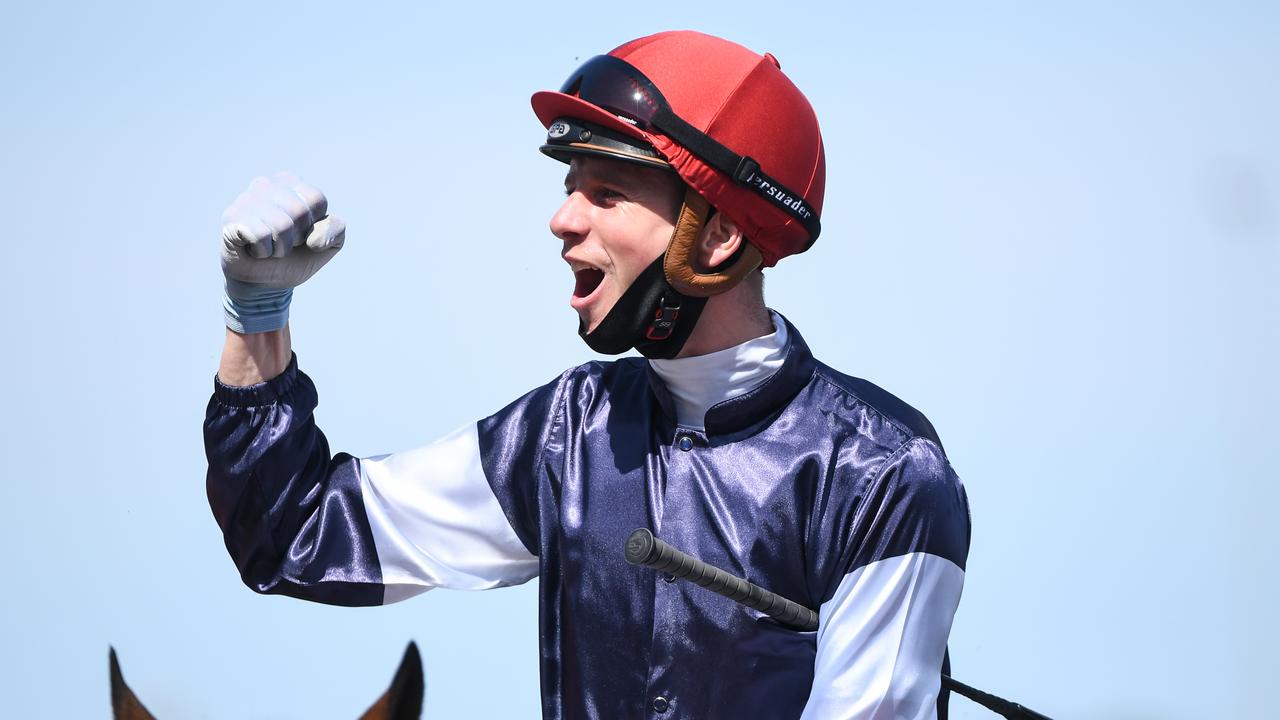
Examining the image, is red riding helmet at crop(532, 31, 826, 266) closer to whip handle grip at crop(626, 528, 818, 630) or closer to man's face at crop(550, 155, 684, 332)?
man's face at crop(550, 155, 684, 332)

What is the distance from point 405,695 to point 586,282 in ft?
3.12

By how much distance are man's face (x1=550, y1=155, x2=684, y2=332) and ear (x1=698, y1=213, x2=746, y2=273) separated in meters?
0.09

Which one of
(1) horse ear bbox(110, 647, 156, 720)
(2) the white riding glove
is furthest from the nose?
(1) horse ear bbox(110, 647, 156, 720)

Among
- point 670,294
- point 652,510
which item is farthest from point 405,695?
point 670,294

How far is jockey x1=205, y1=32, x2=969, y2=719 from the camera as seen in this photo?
323cm

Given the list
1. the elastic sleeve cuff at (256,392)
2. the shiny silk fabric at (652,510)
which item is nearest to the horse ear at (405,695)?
the shiny silk fabric at (652,510)

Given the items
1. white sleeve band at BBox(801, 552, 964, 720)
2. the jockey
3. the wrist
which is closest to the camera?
white sleeve band at BBox(801, 552, 964, 720)

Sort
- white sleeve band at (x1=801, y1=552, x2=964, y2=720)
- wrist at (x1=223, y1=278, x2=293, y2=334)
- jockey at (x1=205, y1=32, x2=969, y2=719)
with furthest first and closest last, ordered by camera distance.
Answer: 1. wrist at (x1=223, y1=278, x2=293, y2=334)
2. jockey at (x1=205, y1=32, x2=969, y2=719)
3. white sleeve band at (x1=801, y1=552, x2=964, y2=720)

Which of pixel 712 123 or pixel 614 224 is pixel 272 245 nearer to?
pixel 614 224

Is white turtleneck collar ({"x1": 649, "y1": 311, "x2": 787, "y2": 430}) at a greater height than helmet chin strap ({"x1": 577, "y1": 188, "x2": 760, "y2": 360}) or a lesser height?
lesser

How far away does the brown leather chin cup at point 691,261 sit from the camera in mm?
3291

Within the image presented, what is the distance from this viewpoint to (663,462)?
11.5ft

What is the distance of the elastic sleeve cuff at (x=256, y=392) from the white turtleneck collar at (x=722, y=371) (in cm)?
84

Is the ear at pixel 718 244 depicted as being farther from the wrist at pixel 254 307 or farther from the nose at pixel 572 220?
the wrist at pixel 254 307
